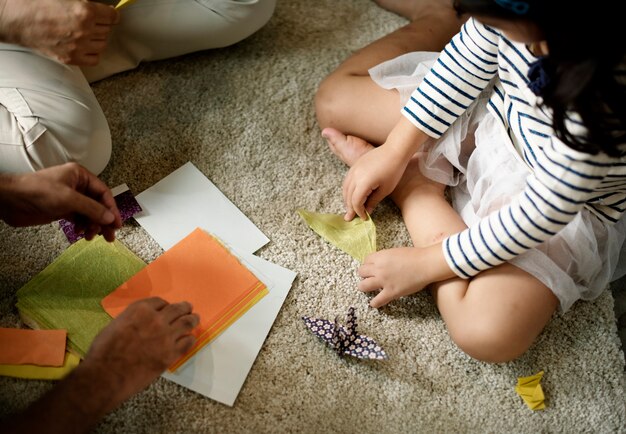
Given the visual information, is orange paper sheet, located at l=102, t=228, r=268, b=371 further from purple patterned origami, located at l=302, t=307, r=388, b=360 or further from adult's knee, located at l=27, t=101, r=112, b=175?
adult's knee, located at l=27, t=101, r=112, b=175

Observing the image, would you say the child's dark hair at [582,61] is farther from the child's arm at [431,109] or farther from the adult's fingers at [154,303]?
the adult's fingers at [154,303]

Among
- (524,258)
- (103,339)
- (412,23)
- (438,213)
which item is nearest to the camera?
(103,339)

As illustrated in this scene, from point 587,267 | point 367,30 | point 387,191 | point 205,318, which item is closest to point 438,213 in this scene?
point 387,191

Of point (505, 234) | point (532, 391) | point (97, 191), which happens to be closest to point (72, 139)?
point (97, 191)

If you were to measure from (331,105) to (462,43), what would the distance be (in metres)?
0.26

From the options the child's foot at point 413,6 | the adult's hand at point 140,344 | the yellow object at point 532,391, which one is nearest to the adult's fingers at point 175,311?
the adult's hand at point 140,344

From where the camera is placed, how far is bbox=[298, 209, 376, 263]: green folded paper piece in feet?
3.13

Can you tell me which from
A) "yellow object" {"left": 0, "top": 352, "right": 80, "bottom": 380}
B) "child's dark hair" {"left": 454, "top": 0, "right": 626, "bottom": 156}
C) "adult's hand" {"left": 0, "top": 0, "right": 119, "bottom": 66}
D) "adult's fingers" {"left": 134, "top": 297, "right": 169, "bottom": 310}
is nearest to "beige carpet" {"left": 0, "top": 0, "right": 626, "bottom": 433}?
"yellow object" {"left": 0, "top": 352, "right": 80, "bottom": 380}

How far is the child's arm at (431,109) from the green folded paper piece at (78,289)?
0.37 meters

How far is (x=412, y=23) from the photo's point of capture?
1161 millimetres

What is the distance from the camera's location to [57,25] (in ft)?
2.59

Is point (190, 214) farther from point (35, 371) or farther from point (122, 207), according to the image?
point (35, 371)

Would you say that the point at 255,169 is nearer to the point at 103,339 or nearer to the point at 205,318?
the point at 205,318

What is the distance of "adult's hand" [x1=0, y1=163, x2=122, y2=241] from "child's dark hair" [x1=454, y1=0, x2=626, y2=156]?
52 centimetres
